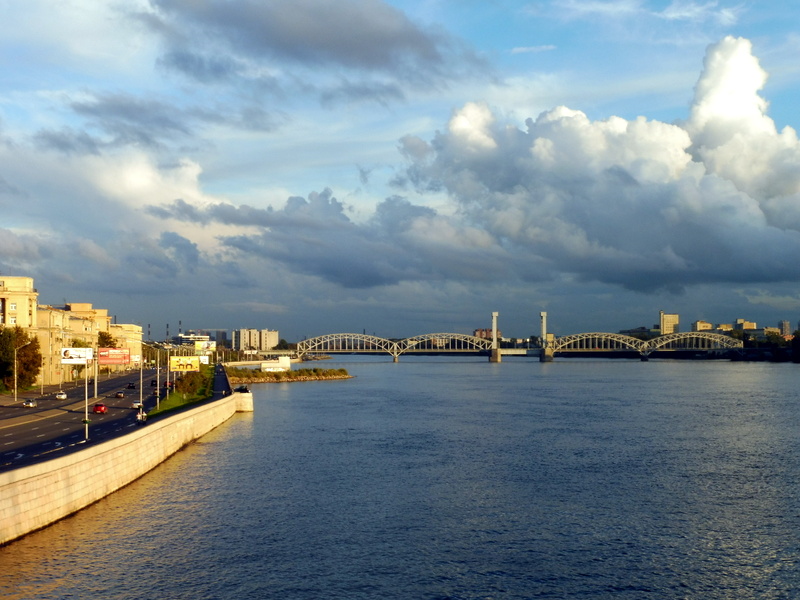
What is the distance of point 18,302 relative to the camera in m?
93.5

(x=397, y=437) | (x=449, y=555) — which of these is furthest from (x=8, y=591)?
(x=397, y=437)

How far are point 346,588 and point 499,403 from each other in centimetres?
5873

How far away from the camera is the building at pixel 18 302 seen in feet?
303

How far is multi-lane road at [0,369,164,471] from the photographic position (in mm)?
34969

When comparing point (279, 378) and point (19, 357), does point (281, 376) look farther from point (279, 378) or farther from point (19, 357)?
point (19, 357)

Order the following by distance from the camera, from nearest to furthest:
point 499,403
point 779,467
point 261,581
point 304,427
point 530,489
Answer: point 261,581 < point 530,489 < point 779,467 < point 304,427 < point 499,403

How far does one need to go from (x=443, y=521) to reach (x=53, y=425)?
1128 inches

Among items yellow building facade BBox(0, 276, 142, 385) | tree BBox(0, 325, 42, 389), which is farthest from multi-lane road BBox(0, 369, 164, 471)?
yellow building facade BBox(0, 276, 142, 385)

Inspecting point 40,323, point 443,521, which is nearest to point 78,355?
point 443,521

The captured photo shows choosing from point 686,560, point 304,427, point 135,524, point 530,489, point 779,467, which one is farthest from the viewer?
point 304,427

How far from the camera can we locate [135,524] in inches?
1121

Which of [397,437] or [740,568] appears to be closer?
[740,568]

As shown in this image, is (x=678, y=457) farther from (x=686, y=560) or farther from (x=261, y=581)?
(x=261, y=581)

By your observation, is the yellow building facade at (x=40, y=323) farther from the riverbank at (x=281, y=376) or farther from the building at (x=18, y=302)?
the riverbank at (x=281, y=376)
